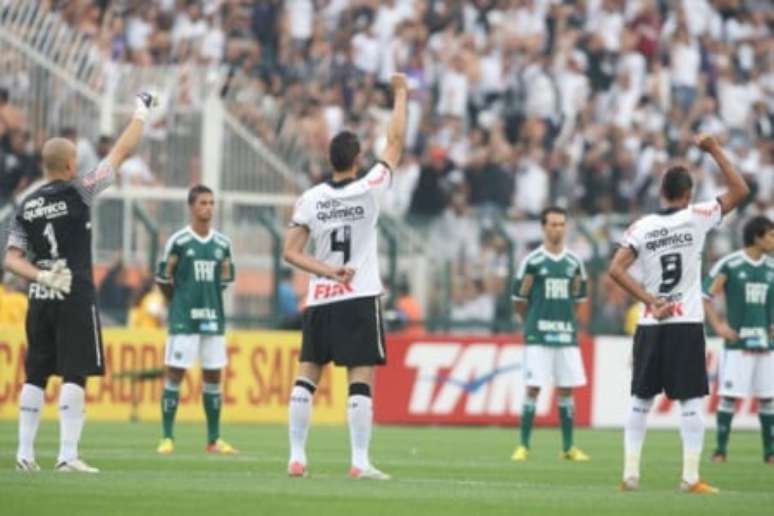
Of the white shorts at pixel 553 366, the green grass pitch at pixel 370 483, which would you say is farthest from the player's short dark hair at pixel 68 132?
the white shorts at pixel 553 366

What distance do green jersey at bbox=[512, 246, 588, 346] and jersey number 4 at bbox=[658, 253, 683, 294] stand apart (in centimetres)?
695

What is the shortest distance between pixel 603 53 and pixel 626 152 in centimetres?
275

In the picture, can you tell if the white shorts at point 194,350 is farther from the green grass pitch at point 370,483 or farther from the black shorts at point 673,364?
the black shorts at point 673,364

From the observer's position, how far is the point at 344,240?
17.8m

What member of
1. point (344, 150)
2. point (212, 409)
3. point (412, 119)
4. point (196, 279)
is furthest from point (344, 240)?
point (412, 119)

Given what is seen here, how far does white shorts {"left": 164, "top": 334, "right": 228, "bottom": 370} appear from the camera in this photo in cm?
2317

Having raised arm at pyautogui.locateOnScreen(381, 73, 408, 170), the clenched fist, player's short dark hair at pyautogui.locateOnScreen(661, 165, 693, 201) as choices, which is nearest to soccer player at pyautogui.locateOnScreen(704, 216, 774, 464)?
player's short dark hair at pyautogui.locateOnScreen(661, 165, 693, 201)

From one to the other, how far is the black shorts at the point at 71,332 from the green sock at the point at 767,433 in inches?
311

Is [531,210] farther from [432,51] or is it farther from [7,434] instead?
[7,434]

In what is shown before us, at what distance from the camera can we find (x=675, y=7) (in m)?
40.1

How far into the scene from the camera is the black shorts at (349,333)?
57.8 ft

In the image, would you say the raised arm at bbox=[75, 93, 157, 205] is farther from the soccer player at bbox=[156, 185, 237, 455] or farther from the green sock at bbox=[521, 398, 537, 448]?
the green sock at bbox=[521, 398, 537, 448]

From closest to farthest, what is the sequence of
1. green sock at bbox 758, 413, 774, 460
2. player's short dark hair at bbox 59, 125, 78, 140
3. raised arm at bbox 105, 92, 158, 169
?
raised arm at bbox 105, 92, 158, 169 < green sock at bbox 758, 413, 774, 460 < player's short dark hair at bbox 59, 125, 78, 140

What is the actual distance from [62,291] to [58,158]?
107 centimetres
